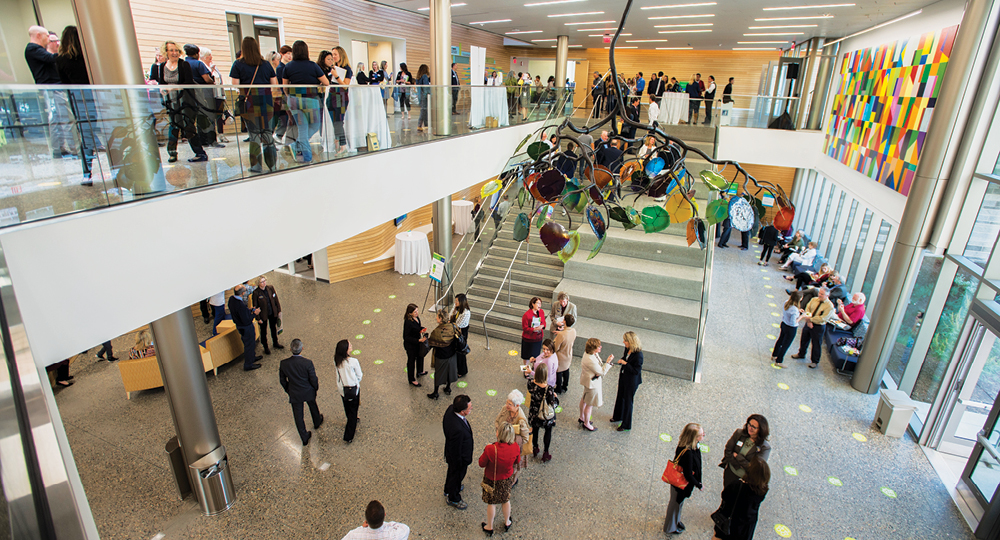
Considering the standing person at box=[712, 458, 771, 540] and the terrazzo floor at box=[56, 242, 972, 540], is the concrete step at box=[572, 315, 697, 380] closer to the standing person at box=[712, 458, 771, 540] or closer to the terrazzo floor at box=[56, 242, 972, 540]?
the terrazzo floor at box=[56, 242, 972, 540]

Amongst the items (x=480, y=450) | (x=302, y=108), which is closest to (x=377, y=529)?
(x=480, y=450)

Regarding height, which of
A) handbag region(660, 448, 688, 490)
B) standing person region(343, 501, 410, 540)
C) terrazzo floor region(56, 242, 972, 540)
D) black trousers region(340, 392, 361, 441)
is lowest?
terrazzo floor region(56, 242, 972, 540)

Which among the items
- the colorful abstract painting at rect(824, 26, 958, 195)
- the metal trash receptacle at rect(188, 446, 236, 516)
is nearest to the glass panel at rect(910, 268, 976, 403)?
the colorful abstract painting at rect(824, 26, 958, 195)

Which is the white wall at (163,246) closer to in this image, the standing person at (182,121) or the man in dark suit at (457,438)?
the standing person at (182,121)

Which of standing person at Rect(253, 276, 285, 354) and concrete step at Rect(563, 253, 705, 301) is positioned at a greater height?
concrete step at Rect(563, 253, 705, 301)

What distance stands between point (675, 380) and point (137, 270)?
694 centimetres

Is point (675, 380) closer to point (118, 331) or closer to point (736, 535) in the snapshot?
point (736, 535)

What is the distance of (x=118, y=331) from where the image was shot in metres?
3.56

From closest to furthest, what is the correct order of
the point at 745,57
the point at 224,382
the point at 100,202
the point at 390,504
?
1. the point at 100,202
2. the point at 390,504
3. the point at 224,382
4. the point at 745,57

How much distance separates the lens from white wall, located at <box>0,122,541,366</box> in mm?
3098

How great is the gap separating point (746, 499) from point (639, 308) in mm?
4465

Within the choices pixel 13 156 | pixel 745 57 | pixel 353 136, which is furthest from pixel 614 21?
pixel 13 156

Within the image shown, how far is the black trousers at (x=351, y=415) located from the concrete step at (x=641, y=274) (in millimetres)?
4802

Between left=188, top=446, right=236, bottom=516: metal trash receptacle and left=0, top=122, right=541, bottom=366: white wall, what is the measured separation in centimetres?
203
